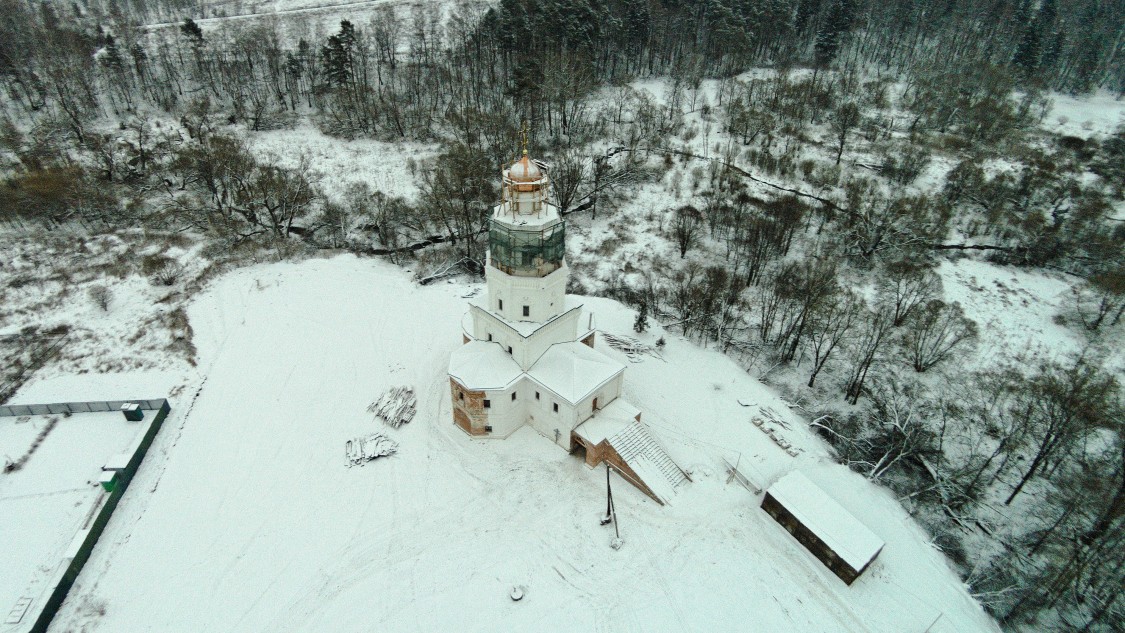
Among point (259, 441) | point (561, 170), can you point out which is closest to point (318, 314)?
point (259, 441)

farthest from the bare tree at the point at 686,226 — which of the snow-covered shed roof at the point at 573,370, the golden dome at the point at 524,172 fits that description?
the golden dome at the point at 524,172

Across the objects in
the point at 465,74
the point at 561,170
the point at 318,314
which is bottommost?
the point at 318,314

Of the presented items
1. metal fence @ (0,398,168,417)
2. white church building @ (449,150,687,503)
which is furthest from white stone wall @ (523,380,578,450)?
metal fence @ (0,398,168,417)

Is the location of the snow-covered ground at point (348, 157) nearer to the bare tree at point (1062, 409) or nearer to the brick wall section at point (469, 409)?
the brick wall section at point (469, 409)

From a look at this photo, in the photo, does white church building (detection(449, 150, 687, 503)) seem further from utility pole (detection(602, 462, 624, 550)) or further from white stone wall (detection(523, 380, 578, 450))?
utility pole (detection(602, 462, 624, 550))

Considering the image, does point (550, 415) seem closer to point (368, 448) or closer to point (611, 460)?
Result: point (611, 460)

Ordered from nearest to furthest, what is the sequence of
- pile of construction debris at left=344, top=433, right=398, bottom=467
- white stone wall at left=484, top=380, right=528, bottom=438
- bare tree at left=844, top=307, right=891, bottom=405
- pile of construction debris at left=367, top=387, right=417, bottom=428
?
white stone wall at left=484, top=380, right=528, bottom=438 < pile of construction debris at left=344, top=433, right=398, bottom=467 < pile of construction debris at left=367, top=387, right=417, bottom=428 < bare tree at left=844, top=307, right=891, bottom=405

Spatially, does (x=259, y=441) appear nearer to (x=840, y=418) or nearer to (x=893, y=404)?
(x=840, y=418)
